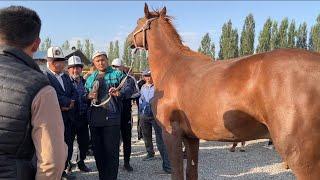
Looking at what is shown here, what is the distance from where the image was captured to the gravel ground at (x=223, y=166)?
650 centimetres

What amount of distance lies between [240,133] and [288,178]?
11.4 feet

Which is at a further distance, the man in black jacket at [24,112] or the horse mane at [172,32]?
the horse mane at [172,32]

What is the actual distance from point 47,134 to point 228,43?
38899mm

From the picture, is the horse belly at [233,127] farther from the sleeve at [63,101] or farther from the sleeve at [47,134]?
the sleeve at [63,101]

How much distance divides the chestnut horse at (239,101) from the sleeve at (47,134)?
1.95m

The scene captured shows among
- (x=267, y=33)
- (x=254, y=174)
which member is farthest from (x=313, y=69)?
(x=267, y=33)

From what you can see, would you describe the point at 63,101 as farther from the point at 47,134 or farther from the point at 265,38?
the point at 265,38

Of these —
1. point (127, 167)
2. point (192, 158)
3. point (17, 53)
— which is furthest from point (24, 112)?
point (127, 167)

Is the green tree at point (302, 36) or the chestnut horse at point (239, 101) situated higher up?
the green tree at point (302, 36)

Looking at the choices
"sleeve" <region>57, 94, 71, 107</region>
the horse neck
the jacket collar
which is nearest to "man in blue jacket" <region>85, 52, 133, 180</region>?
"sleeve" <region>57, 94, 71, 107</region>

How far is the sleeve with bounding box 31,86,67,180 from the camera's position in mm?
1650

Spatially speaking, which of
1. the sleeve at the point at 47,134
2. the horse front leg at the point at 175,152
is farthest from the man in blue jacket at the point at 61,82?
the sleeve at the point at 47,134

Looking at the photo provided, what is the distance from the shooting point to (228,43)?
1550 inches

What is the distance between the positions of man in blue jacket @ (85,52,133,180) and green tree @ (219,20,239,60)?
34.4 m
